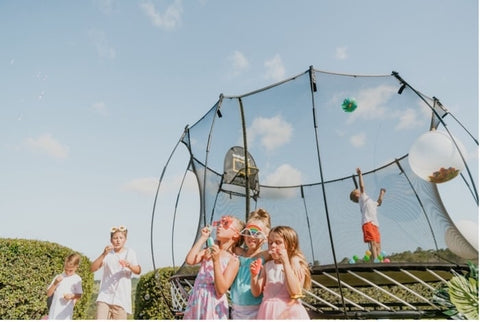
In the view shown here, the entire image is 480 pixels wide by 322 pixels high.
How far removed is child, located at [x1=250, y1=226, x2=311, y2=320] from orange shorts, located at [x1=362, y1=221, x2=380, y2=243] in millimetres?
2150

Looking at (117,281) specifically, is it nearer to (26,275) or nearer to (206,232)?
(206,232)

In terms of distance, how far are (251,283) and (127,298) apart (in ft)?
5.10

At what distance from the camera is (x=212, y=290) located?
2.12 m

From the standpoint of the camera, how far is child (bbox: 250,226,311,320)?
1828mm

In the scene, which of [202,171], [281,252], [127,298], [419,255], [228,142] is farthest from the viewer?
[202,171]

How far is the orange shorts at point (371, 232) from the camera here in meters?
3.96

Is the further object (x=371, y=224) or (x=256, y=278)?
(x=371, y=224)

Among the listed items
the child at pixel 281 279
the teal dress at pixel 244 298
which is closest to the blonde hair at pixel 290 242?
the child at pixel 281 279

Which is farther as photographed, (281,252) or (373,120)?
(373,120)

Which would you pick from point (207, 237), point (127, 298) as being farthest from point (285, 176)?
point (207, 237)

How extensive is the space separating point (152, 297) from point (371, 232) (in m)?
3.56

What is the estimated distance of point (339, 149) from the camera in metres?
4.27

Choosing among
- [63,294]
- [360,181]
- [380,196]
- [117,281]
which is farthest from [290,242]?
[380,196]

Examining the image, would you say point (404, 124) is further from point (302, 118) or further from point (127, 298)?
point (127, 298)
